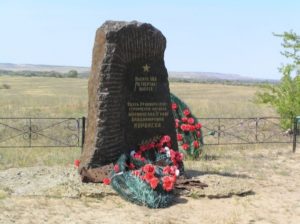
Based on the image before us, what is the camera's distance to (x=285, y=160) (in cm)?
1257

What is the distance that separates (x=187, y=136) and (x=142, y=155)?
3077 millimetres

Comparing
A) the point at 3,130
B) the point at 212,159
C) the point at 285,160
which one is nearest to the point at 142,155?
the point at 212,159

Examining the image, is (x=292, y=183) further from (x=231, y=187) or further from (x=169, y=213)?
(x=169, y=213)

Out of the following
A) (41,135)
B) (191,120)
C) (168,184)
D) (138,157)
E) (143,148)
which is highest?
(191,120)

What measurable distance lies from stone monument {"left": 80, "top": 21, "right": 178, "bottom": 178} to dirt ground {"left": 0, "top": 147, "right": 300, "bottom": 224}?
76 centimetres

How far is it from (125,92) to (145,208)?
2078mm

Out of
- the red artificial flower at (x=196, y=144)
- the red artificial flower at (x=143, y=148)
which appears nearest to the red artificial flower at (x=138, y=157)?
the red artificial flower at (x=143, y=148)

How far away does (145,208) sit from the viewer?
7613mm

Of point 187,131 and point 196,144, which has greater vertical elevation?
point 187,131

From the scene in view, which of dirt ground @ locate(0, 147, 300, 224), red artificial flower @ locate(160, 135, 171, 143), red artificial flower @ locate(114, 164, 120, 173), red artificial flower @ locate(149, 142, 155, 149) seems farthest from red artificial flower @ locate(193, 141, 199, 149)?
red artificial flower @ locate(114, 164, 120, 173)

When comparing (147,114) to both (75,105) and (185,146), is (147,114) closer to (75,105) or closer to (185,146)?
(185,146)

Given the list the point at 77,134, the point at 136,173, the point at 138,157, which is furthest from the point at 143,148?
the point at 77,134

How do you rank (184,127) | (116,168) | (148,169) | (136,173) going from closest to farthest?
1. (148,169)
2. (136,173)
3. (116,168)
4. (184,127)

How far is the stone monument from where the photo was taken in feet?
28.5
